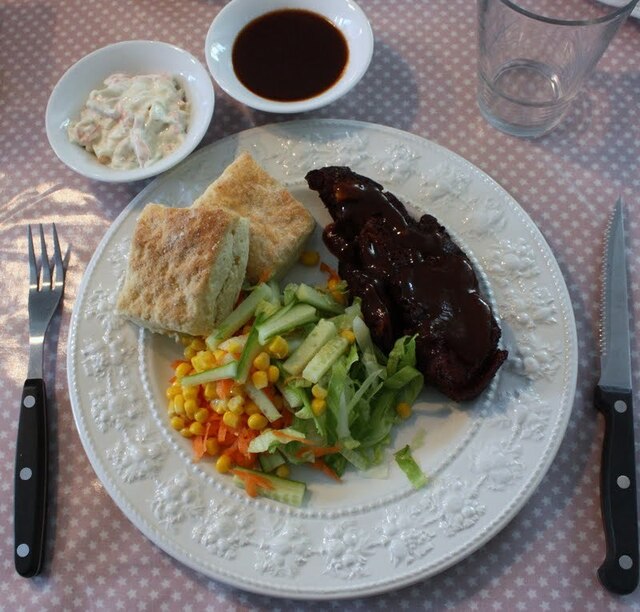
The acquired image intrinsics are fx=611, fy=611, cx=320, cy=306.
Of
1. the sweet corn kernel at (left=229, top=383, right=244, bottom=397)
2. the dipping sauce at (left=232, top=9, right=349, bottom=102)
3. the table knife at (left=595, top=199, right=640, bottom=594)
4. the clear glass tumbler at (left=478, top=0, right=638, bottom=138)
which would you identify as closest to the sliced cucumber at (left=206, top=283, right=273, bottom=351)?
the sweet corn kernel at (left=229, top=383, right=244, bottom=397)

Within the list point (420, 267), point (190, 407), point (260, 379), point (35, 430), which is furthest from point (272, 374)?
point (35, 430)

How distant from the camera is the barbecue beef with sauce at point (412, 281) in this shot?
8.72ft

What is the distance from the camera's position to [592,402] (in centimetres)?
284

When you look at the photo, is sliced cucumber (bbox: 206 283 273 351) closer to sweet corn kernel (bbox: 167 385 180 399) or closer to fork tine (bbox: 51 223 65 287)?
sweet corn kernel (bbox: 167 385 180 399)

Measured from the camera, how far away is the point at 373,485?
265cm

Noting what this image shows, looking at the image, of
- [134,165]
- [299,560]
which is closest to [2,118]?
[134,165]

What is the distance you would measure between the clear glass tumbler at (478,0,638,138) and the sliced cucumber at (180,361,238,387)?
81.8 inches

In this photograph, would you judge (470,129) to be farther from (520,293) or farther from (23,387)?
(23,387)

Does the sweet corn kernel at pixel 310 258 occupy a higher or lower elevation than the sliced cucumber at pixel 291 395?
higher

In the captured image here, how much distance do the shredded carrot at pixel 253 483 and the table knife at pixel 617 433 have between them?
1428 millimetres

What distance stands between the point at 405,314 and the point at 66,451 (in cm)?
171

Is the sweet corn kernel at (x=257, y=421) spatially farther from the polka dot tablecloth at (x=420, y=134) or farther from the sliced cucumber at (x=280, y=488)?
the polka dot tablecloth at (x=420, y=134)

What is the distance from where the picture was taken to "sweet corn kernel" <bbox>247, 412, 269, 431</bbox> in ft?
8.78

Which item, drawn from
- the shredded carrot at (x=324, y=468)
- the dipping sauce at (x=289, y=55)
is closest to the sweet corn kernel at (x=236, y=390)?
the shredded carrot at (x=324, y=468)
